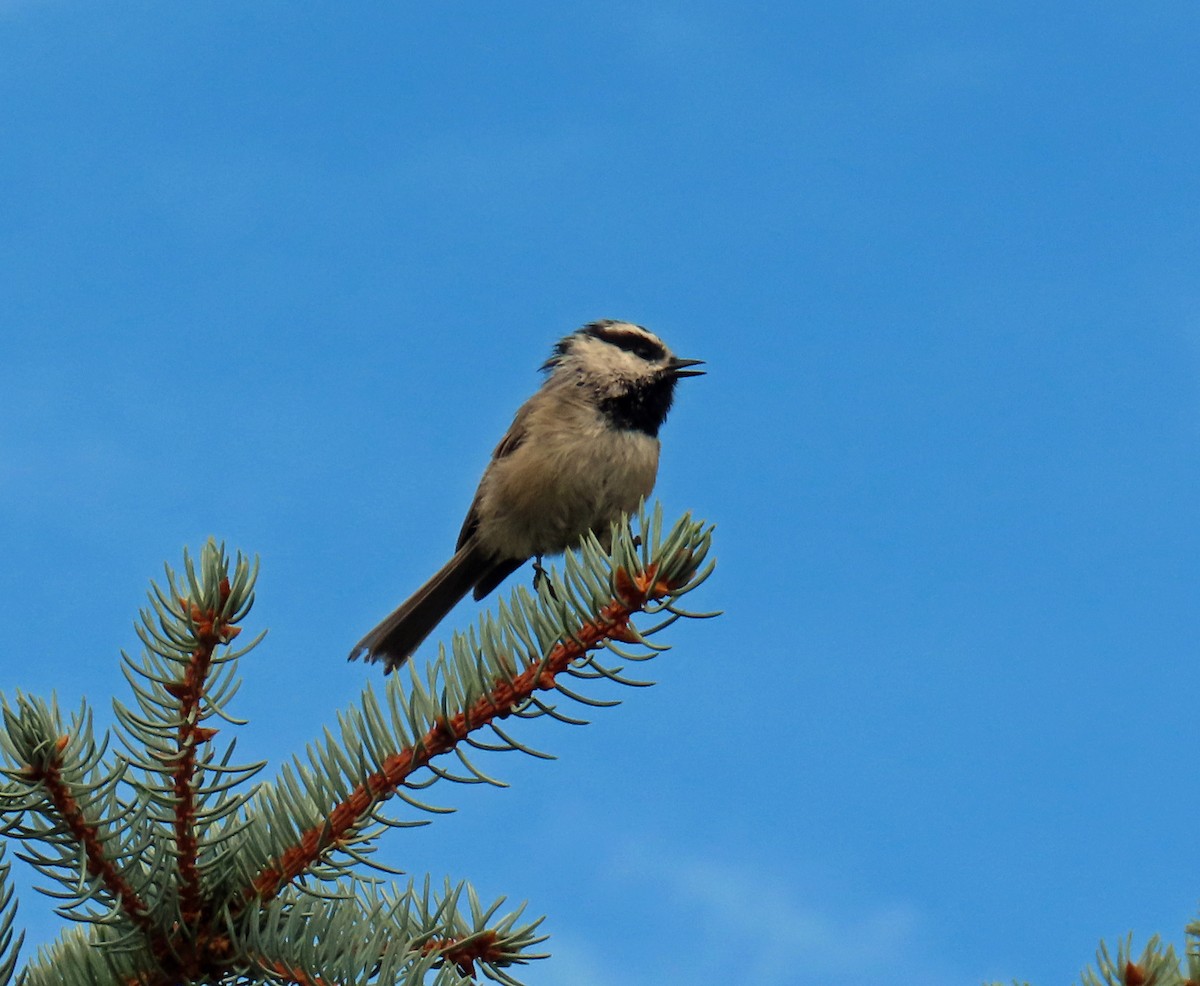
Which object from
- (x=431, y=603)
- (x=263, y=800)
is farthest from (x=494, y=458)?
(x=263, y=800)

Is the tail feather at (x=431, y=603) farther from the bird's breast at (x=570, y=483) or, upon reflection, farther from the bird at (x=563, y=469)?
the bird's breast at (x=570, y=483)

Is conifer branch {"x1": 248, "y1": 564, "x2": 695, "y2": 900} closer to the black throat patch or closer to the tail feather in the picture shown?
the black throat patch

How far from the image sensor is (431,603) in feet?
20.2

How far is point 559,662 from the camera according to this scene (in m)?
2.13

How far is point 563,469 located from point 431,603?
A: 3.73 feet

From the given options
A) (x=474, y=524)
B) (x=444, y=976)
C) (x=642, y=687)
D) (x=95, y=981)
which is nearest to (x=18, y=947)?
(x=95, y=981)

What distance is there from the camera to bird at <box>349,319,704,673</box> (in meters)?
5.54

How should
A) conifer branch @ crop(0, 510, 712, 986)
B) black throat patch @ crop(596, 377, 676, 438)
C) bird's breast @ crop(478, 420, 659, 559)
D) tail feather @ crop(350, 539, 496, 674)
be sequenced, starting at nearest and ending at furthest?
conifer branch @ crop(0, 510, 712, 986) < bird's breast @ crop(478, 420, 659, 559) < black throat patch @ crop(596, 377, 676, 438) < tail feather @ crop(350, 539, 496, 674)

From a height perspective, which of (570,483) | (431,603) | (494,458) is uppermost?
(494,458)

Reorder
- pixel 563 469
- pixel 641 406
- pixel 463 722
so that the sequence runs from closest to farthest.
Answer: pixel 463 722 → pixel 563 469 → pixel 641 406

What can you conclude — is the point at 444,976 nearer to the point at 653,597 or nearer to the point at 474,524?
the point at 653,597

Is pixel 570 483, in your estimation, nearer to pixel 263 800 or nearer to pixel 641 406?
pixel 641 406

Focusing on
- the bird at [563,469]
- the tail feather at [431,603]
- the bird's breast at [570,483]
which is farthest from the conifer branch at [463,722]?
the tail feather at [431,603]

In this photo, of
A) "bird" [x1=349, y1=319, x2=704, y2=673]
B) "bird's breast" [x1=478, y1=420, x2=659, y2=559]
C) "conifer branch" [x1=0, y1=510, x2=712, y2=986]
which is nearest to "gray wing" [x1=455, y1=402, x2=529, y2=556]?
"bird" [x1=349, y1=319, x2=704, y2=673]
